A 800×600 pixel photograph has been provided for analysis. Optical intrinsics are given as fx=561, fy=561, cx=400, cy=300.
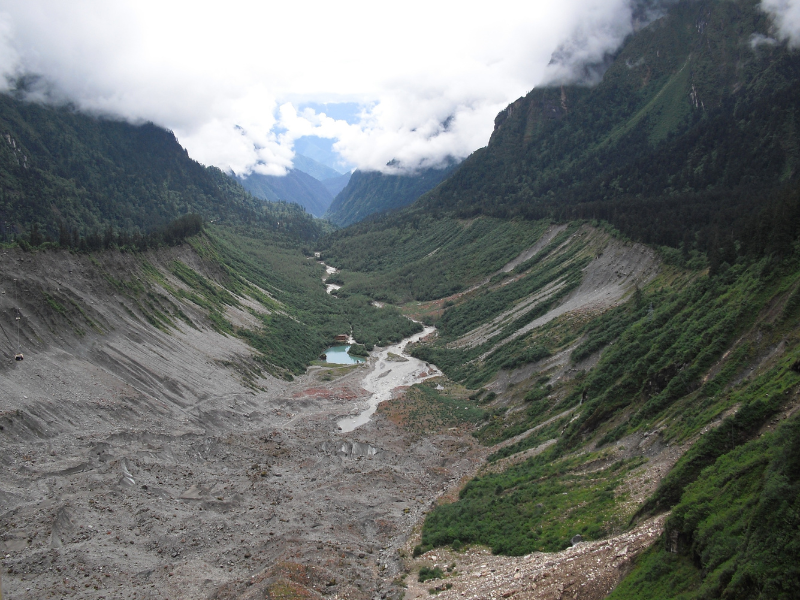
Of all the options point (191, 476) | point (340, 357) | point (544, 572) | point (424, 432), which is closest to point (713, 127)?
point (340, 357)

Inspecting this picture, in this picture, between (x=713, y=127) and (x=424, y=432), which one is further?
(x=713, y=127)

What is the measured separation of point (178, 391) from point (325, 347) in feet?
144

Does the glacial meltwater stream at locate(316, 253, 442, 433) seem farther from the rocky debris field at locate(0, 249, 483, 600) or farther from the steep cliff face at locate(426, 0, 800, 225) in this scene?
the steep cliff face at locate(426, 0, 800, 225)

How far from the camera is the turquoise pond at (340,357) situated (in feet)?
284

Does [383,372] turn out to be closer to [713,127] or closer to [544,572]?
[544,572]

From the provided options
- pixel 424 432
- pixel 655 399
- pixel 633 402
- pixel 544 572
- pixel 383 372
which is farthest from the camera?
pixel 383 372

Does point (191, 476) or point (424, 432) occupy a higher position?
point (424, 432)

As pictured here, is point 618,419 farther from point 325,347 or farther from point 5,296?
point 325,347

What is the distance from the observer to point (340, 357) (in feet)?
294

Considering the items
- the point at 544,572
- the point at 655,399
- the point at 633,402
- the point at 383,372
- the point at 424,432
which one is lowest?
the point at 424,432

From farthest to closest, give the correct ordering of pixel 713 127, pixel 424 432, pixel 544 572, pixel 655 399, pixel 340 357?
pixel 713 127 → pixel 340 357 → pixel 424 432 → pixel 655 399 → pixel 544 572

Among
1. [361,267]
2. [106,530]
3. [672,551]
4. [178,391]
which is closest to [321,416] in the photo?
[178,391]

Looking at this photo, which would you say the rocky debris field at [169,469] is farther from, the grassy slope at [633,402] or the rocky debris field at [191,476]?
the grassy slope at [633,402]

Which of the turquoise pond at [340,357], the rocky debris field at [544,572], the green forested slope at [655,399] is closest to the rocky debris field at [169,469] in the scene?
the rocky debris field at [544,572]
